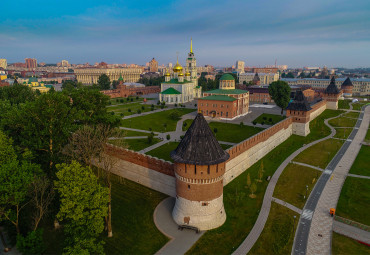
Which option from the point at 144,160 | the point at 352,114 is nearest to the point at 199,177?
the point at 144,160

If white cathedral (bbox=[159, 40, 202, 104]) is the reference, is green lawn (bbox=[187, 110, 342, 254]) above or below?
below

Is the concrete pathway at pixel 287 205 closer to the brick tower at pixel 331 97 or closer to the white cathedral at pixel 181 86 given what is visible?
the white cathedral at pixel 181 86

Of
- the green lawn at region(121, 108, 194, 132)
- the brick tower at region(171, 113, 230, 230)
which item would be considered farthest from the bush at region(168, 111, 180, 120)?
the brick tower at region(171, 113, 230, 230)

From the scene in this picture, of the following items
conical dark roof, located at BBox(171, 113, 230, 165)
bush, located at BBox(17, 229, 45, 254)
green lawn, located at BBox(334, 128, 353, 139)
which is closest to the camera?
bush, located at BBox(17, 229, 45, 254)

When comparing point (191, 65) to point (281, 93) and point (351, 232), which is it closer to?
point (281, 93)

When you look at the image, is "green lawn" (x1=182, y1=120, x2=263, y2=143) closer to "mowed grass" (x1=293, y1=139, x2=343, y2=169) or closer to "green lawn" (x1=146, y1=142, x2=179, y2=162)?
"green lawn" (x1=146, y1=142, x2=179, y2=162)

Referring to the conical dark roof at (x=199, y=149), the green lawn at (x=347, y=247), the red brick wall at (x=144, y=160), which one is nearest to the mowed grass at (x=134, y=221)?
the red brick wall at (x=144, y=160)

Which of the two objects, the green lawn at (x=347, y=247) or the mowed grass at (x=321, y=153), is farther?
the mowed grass at (x=321, y=153)

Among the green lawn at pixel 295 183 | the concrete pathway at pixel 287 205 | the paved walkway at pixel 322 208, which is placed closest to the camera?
the paved walkway at pixel 322 208
